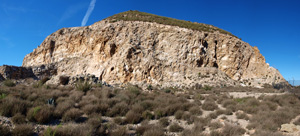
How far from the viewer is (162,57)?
68.3ft

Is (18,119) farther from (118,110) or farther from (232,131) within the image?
(232,131)

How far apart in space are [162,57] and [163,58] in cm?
22

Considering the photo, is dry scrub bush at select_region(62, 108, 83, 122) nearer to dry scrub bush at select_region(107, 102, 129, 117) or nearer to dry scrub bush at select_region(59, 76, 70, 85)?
dry scrub bush at select_region(107, 102, 129, 117)

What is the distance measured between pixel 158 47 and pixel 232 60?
1148cm

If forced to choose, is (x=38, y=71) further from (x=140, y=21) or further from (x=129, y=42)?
(x=140, y=21)

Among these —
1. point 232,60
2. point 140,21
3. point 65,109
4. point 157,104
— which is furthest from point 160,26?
point 65,109

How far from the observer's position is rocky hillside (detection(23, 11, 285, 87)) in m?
19.3

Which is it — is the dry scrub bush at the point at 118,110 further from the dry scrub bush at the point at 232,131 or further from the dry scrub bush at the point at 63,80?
the dry scrub bush at the point at 63,80

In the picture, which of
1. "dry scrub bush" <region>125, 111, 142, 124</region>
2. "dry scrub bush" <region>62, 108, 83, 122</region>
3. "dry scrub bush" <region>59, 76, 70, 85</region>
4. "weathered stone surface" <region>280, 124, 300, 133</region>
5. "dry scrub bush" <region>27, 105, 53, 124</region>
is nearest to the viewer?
"dry scrub bush" <region>27, 105, 53, 124</region>

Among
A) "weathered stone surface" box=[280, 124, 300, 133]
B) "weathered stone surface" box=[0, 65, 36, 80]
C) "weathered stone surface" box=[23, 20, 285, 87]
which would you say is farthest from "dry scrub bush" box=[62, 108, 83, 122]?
"weathered stone surface" box=[0, 65, 36, 80]

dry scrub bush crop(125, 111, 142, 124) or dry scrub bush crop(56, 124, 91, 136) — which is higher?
dry scrub bush crop(56, 124, 91, 136)

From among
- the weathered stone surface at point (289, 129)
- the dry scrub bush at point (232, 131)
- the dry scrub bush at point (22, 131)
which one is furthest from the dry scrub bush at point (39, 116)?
the weathered stone surface at point (289, 129)

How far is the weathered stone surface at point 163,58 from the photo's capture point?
19297mm

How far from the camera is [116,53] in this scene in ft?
69.7
